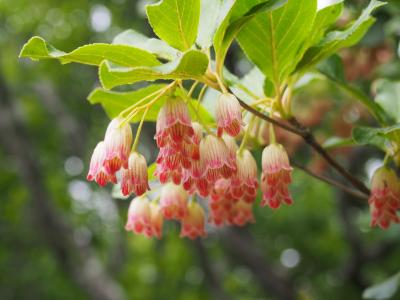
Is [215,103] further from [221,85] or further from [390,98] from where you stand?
[390,98]

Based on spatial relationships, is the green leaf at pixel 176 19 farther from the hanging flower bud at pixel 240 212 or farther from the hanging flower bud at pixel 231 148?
the hanging flower bud at pixel 240 212

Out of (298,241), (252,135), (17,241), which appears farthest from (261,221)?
(252,135)

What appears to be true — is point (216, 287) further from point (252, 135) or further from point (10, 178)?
point (252, 135)

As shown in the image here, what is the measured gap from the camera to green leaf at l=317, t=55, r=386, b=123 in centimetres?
172

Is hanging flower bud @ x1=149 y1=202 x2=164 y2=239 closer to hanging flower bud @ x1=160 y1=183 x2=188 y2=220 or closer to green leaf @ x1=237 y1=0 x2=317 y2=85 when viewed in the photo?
hanging flower bud @ x1=160 y1=183 x2=188 y2=220

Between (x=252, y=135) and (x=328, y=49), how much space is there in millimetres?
356

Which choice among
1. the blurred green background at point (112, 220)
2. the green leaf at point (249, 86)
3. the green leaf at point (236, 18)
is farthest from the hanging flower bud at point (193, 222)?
the blurred green background at point (112, 220)

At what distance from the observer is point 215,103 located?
1.45m

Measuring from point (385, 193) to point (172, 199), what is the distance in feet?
2.03

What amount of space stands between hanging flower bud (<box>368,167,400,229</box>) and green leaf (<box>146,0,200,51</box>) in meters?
0.67

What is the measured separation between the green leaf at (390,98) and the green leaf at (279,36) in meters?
0.55

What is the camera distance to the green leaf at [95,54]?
1.22 m

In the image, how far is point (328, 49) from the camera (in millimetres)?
1505

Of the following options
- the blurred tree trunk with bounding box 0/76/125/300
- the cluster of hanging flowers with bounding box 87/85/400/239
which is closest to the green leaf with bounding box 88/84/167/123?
the cluster of hanging flowers with bounding box 87/85/400/239
